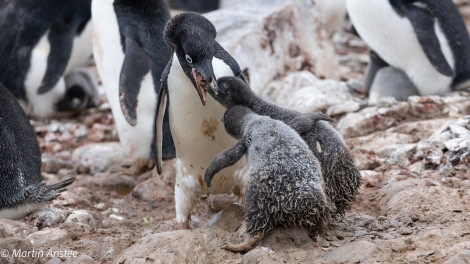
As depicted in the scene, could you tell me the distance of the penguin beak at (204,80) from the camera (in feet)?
13.9

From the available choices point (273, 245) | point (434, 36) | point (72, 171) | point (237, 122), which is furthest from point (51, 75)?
point (273, 245)

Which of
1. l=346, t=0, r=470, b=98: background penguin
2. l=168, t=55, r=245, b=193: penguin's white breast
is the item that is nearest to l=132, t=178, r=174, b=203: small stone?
l=168, t=55, r=245, b=193: penguin's white breast

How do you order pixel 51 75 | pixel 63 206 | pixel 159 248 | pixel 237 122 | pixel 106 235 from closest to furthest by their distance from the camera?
pixel 159 248 → pixel 237 122 → pixel 106 235 → pixel 63 206 → pixel 51 75

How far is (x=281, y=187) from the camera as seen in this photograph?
12.3ft

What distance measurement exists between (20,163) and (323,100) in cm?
297

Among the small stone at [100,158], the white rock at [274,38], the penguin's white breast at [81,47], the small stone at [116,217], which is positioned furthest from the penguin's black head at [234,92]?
the penguin's white breast at [81,47]

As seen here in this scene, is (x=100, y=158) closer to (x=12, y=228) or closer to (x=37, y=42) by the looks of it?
(x=37, y=42)

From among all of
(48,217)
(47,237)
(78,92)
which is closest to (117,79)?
(48,217)

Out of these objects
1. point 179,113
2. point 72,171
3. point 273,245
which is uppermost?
point 179,113

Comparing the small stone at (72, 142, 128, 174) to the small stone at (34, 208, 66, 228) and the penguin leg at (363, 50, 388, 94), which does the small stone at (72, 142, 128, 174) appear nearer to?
the small stone at (34, 208, 66, 228)

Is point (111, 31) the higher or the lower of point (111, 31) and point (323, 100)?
the higher

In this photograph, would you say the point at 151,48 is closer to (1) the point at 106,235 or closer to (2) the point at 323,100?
(2) the point at 323,100

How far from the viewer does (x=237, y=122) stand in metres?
4.34

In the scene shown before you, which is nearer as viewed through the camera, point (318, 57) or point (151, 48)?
point (151, 48)
